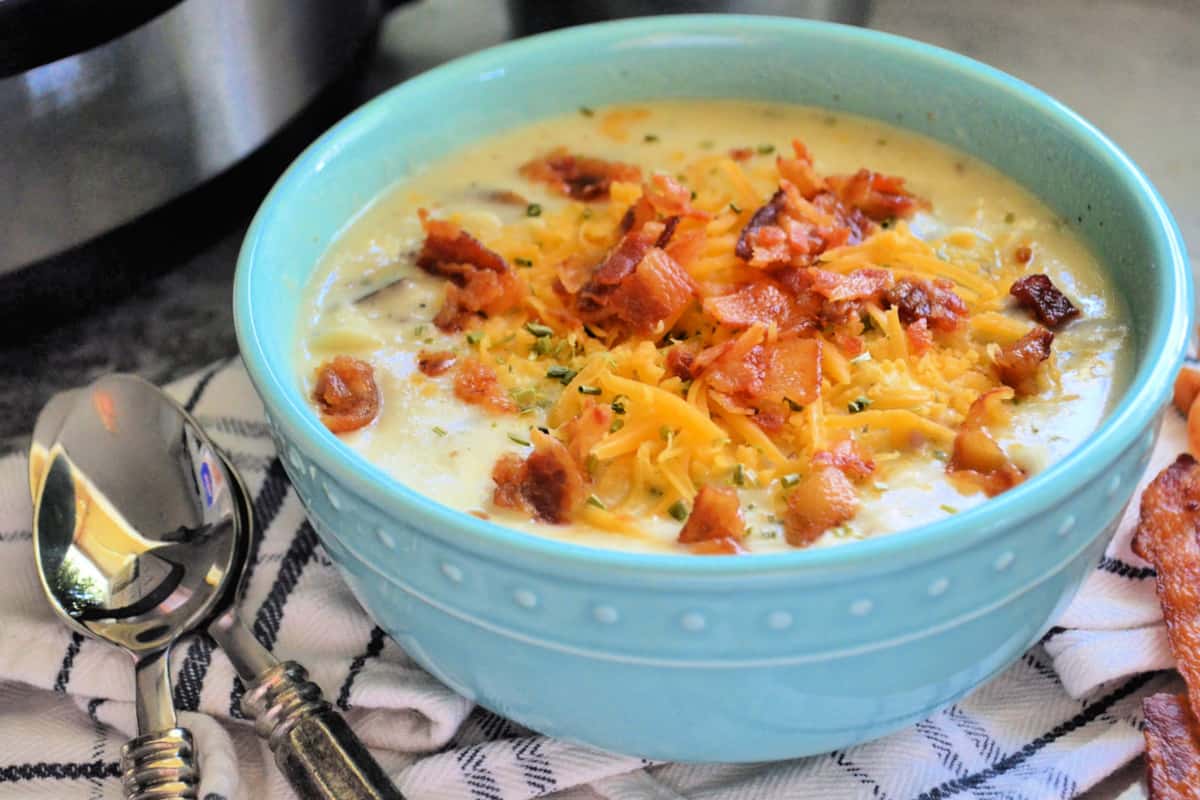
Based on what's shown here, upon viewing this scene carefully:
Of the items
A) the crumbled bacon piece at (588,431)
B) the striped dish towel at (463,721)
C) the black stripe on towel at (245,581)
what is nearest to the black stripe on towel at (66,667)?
the striped dish towel at (463,721)

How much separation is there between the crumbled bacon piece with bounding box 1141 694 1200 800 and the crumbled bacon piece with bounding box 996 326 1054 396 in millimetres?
327

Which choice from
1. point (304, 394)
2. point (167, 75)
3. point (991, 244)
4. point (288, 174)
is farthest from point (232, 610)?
point (991, 244)

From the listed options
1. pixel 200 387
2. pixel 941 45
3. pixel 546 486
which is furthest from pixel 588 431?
pixel 941 45

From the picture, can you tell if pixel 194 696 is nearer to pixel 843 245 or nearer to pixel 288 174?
pixel 288 174

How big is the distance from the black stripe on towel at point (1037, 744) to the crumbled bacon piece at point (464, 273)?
0.69 metres

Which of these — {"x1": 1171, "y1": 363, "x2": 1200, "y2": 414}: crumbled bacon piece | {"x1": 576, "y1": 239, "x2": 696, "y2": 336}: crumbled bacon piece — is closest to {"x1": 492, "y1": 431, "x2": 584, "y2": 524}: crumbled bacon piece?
{"x1": 576, "y1": 239, "x2": 696, "y2": 336}: crumbled bacon piece

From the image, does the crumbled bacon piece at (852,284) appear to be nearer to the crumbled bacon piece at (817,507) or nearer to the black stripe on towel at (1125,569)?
the crumbled bacon piece at (817,507)

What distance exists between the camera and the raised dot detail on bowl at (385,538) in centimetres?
116

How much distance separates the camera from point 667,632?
3.54ft

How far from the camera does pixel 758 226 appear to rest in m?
1.55

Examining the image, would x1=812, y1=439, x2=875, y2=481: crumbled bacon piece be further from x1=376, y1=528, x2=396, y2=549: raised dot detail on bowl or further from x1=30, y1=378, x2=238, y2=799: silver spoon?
x1=30, y1=378, x2=238, y2=799: silver spoon

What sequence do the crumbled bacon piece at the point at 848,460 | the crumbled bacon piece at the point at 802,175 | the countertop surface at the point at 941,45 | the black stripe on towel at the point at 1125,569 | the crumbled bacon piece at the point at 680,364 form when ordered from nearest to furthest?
the crumbled bacon piece at the point at 848,460 < the crumbled bacon piece at the point at 680,364 < the black stripe on towel at the point at 1125,569 < the crumbled bacon piece at the point at 802,175 < the countertop surface at the point at 941,45

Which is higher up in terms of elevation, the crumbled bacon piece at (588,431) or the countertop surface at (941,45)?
the crumbled bacon piece at (588,431)

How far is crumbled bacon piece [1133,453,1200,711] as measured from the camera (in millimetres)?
1353
